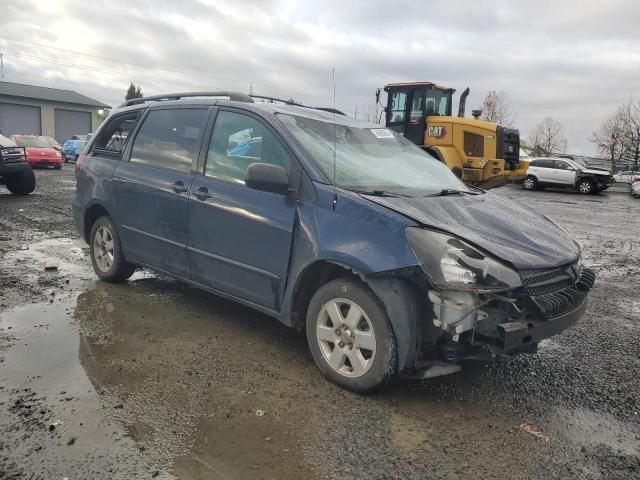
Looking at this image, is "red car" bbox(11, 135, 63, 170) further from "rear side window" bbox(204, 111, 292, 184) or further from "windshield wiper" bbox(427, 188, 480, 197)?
"windshield wiper" bbox(427, 188, 480, 197)

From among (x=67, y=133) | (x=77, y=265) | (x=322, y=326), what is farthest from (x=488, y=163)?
(x=67, y=133)

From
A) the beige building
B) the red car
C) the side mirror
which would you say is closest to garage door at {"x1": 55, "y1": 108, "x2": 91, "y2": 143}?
the beige building

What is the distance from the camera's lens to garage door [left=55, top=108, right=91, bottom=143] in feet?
154

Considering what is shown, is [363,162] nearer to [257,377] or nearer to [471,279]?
[471,279]

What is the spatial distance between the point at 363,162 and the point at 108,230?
2.75m

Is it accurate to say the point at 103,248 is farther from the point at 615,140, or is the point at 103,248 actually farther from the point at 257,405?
the point at 615,140

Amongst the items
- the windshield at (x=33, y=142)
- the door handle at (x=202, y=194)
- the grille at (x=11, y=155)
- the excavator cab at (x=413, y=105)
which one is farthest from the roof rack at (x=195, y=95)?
the windshield at (x=33, y=142)

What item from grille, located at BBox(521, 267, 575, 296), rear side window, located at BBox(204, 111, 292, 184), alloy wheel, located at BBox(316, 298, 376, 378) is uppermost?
rear side window, located at BBox(204, 111, 292, 184)

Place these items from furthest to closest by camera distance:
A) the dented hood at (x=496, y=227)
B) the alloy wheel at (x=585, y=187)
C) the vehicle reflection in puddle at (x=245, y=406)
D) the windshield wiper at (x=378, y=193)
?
the alloy wheel at (x=585, y=187) < the windshield wiper at (x=378, y=193) < the dented hood at (x=496, y=227) < the vehicle reflection in puddle at (x=245, y=406)

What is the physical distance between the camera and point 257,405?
305 cm

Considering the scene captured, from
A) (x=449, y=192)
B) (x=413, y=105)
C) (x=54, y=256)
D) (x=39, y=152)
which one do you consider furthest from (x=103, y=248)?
(x=39, y=152)

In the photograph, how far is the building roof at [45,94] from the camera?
4419cm

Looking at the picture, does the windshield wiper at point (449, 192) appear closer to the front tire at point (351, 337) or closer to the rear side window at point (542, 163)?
the front tire at point (351, 337)

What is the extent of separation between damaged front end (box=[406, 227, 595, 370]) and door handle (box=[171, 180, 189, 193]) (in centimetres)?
206
